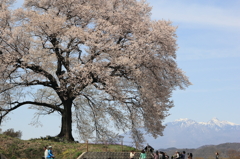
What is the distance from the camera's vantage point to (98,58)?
97.8 ft

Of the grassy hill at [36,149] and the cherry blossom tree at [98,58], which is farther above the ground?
the cherry blossom tree at [98,58]

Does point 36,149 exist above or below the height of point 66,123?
below

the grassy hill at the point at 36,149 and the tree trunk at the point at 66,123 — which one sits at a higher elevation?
the tree trunk at the point at 66,123

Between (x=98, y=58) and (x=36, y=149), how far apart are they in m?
9.43

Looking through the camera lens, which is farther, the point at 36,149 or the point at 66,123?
the point at 66,123

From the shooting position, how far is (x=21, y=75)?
1243 inches

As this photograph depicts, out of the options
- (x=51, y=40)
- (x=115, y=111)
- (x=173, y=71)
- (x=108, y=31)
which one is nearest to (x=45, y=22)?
(x=51, y=40)

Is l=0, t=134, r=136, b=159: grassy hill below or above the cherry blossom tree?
below

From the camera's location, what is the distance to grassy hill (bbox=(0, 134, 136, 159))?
2686 cm

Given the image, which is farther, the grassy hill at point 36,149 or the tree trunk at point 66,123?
the tree trunk at point 66,123

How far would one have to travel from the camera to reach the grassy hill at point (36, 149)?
26.9m

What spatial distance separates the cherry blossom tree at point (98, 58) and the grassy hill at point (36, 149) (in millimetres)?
3617

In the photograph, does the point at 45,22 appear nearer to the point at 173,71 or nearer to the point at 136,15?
the point at 136,15

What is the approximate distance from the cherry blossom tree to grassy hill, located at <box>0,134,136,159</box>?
362 centimetres
